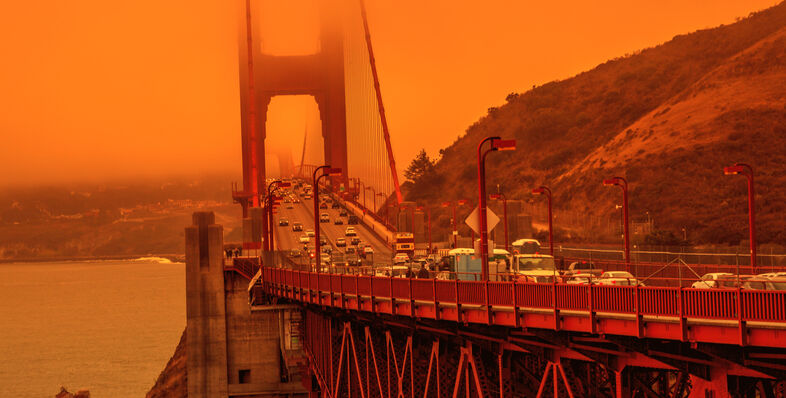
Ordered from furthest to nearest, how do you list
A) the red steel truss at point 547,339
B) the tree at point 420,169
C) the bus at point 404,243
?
the tree at point 420,169 < the bus at point 404,243 < the red steel truss at point 547,339

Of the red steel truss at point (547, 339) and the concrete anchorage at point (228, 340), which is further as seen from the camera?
the concrete anchorage at point (228, 340)

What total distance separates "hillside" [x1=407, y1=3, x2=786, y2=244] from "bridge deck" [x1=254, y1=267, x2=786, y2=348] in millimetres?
53340

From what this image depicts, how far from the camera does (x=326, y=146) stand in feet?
489

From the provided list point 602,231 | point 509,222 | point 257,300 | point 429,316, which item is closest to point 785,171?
point 602,231

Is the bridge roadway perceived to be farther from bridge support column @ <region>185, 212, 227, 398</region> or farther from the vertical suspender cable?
bridge support column @ <region>185, 212, 227, 398</region>

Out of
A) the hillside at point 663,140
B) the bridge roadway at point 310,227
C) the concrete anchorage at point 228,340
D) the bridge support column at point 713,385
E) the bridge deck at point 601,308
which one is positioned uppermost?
the hillside at point 663,140

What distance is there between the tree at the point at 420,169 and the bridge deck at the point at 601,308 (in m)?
136

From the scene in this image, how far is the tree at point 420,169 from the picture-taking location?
168375 millimetres

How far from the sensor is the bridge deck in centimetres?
1855

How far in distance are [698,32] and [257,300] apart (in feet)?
485

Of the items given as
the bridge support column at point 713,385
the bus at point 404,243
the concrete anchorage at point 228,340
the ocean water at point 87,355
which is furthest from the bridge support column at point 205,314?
the ocean water at point 87,355

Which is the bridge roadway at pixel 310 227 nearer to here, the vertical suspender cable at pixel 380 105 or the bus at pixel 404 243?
the bus at pixel 404 243

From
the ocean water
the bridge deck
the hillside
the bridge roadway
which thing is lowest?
the ocean water

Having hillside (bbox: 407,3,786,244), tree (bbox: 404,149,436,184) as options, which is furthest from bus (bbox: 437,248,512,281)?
tree (bbox: 404,149,436,184)
